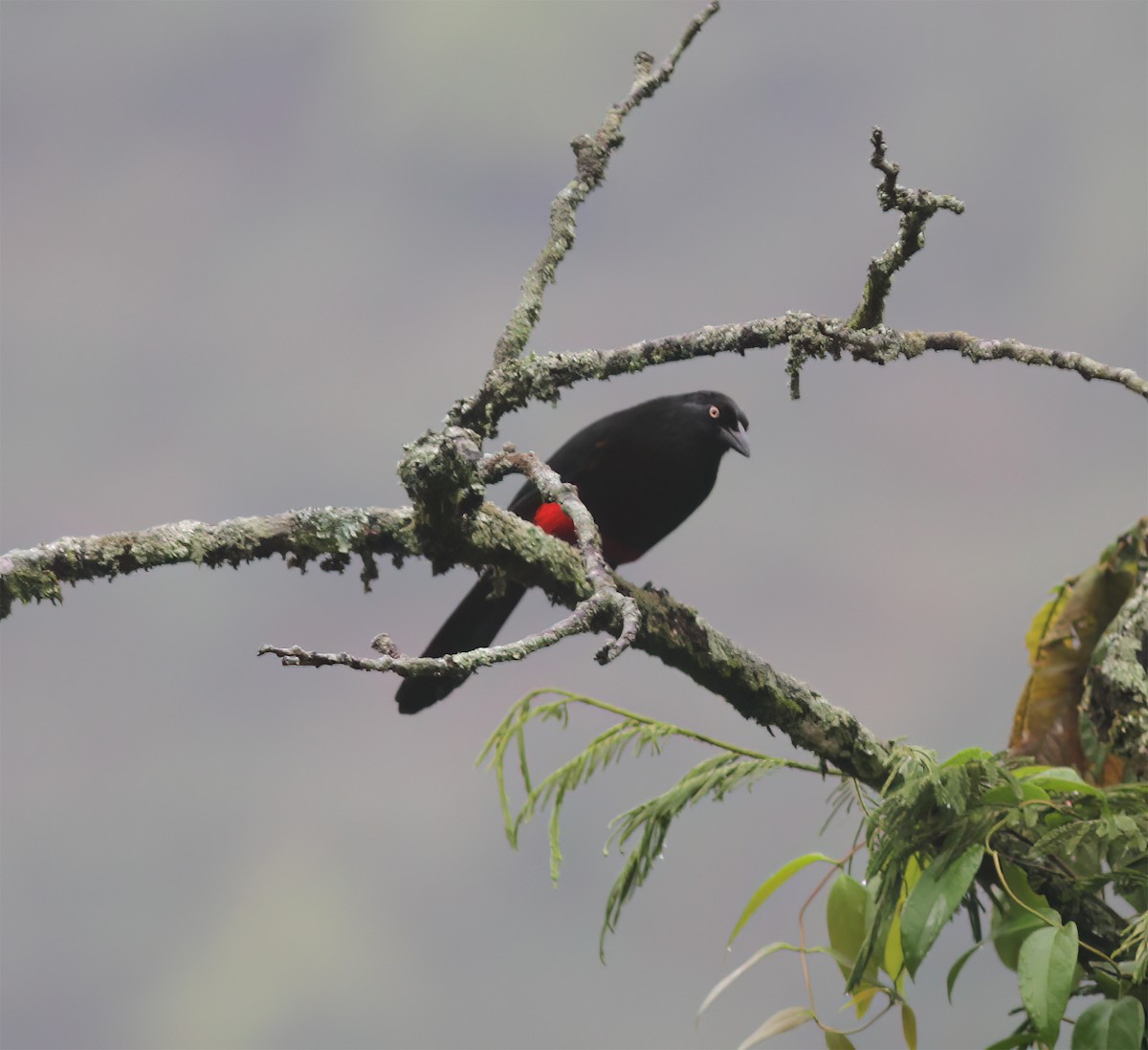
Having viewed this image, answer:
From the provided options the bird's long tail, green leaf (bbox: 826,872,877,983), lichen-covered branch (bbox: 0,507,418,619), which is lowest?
green leaf (bbox: 826,872,877,983)

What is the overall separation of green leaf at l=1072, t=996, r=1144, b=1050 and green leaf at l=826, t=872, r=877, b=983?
46 centimetres

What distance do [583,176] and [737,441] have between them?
4.84ft

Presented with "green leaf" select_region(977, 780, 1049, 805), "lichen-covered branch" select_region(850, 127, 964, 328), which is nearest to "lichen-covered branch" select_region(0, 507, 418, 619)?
"lichen-covered branch" select_region(850, 127, 964, 328)

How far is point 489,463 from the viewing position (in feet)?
7.89

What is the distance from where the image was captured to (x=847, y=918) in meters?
2.70

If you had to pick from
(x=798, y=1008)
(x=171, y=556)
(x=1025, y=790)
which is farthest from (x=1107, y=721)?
(x=171, y=556)

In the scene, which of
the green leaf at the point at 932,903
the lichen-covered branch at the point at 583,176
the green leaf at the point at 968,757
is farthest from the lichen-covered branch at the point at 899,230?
the green leaf at the point at 932,903

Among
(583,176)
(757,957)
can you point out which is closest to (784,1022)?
(757,957)

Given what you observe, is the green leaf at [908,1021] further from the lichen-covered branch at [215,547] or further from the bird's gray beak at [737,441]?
the bird's gray beak at [737,441]

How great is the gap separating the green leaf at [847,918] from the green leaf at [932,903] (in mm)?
235

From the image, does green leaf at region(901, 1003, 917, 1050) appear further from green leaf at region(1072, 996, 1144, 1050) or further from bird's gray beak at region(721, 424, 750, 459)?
bird's gray beak at region(721, 424, 750, 459)

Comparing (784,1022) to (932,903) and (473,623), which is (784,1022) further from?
(473,623)

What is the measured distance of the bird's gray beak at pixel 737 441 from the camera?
161 inches

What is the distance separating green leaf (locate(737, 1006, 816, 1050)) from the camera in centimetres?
257
